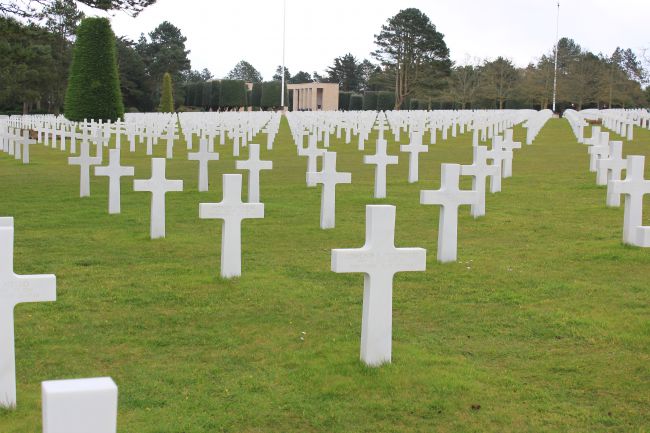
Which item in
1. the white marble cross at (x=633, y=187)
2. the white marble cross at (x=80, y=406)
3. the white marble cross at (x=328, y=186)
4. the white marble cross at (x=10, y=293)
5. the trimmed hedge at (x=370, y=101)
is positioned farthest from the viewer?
the trimmed hedge at (x=370, y=101)

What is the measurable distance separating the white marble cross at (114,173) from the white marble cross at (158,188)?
5.16ft

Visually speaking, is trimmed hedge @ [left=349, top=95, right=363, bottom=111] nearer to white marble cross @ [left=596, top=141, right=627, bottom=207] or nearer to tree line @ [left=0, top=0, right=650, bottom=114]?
tree line @ [left=0, top=0, right=650, bottom=114]

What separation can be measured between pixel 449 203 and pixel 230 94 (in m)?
66.2

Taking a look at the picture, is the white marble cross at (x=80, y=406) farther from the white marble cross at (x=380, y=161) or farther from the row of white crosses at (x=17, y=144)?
the row of white crosses at (x=17, y=144)

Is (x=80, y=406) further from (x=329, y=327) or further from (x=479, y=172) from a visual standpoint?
(x=479, y=172)

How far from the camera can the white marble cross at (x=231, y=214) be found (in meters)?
6.73

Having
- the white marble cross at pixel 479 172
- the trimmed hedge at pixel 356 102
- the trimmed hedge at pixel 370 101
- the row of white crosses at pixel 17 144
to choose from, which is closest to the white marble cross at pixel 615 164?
the white marble cross at pixel 479 172

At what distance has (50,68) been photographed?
50.0 metres

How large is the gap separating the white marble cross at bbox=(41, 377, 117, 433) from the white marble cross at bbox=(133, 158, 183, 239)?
6806 mm

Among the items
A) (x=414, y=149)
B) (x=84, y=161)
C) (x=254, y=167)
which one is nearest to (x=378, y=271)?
(x=254, y=167)

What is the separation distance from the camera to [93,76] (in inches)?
1337

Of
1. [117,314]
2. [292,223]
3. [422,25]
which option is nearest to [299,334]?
[117,314]

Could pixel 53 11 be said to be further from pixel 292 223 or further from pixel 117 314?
pixel 117 314

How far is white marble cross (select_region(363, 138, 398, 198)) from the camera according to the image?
454 inches
